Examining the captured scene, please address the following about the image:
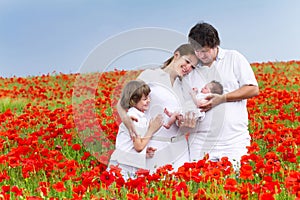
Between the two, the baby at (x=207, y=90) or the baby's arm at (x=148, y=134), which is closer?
the baby's arm at (x=148, y=134)

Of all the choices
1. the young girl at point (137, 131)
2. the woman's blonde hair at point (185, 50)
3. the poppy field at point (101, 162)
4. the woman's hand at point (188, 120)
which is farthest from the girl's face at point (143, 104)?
the poppy field at point (101, 162)

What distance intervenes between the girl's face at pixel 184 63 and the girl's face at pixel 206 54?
8cm

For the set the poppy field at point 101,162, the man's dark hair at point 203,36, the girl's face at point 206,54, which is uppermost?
the man's dark hair at point 203,36

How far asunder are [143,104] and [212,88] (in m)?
0.80

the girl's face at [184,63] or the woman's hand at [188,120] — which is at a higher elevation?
the girl's face at [184,63]

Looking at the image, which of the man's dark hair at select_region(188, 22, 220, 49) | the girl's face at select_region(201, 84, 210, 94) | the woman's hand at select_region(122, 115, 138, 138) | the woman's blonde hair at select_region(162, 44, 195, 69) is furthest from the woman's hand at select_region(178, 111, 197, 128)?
the man's dark hair at select_region(188, 22, 220, 49)

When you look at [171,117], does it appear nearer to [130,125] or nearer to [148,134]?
[148,134]

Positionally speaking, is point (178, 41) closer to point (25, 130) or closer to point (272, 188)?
point (272, 188)

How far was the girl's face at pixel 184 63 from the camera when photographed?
191 inches

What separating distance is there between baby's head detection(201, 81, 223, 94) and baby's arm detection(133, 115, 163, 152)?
63 centimetres

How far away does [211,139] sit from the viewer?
5012 mm

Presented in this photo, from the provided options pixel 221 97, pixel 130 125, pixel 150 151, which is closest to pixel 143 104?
pixel 130 125

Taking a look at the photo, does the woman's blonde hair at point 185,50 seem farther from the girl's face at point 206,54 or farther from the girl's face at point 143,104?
the girl's face at point 143,104

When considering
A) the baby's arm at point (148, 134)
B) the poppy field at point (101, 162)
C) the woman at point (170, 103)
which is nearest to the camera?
the poppy field at point (101, 162)
